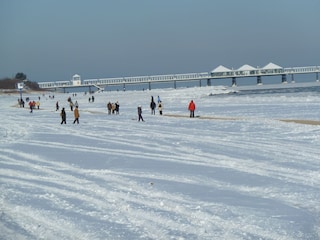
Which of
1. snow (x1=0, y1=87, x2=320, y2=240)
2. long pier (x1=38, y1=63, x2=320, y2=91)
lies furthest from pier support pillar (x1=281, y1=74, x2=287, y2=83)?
snow (x1=0, y1=87, x2=320, y2=240)

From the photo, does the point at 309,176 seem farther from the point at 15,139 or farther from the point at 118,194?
the point at 15,139

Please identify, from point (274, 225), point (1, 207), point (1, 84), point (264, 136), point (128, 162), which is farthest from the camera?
point (1, 84)

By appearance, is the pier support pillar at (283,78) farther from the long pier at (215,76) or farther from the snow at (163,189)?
the snow at (163,189)

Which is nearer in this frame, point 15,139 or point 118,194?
point 118,194

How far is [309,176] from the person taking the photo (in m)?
8.07

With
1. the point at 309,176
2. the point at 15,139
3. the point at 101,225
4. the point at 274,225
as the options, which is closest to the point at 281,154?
the point at 309,176

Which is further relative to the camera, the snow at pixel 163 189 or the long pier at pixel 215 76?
the long pier at pixel 215 76

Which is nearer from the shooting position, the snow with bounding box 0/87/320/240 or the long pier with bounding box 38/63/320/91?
the snow with bounding box 0/87/320/240

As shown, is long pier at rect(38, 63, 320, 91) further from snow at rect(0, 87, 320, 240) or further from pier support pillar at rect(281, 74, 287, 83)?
snow at rect(0, 87, 320, 240)

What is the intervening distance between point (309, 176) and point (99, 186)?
327cm

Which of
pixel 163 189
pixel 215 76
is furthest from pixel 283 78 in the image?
pixel 163 189

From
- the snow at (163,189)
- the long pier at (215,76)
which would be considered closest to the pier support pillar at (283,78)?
the long pier at (215,76)

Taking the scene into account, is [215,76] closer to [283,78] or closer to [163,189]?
[283,78]

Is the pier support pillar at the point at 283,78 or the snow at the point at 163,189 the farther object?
the pier support pillar at the point at 283,78
